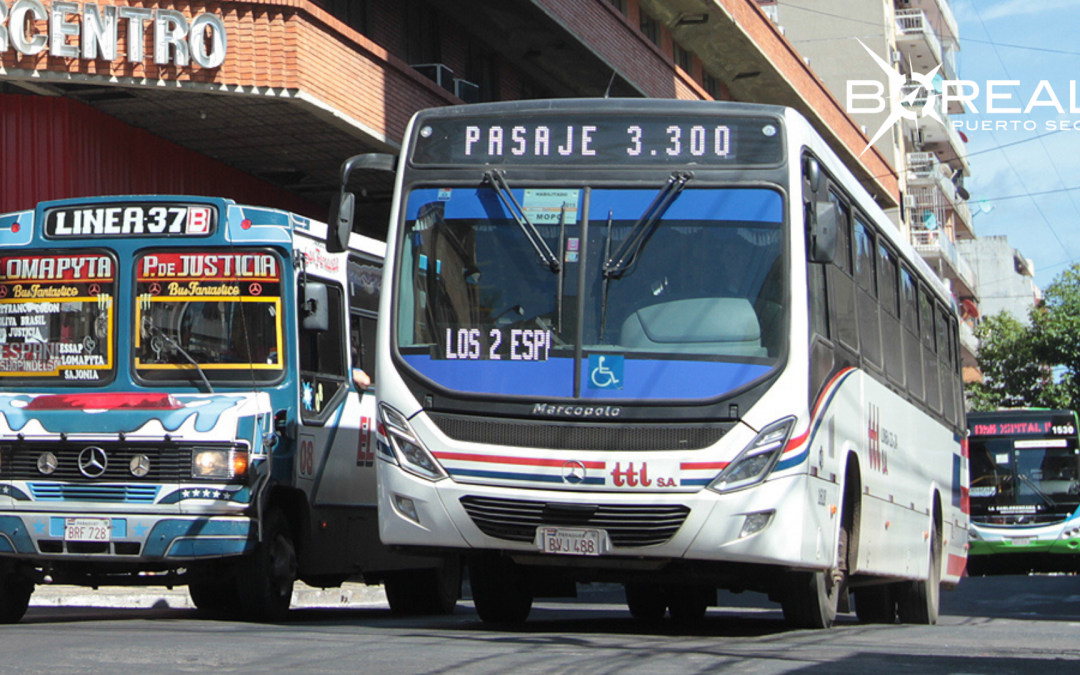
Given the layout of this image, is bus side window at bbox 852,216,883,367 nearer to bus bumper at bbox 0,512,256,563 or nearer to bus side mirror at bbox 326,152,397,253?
bus side mirror at bbox 326,152,397,253

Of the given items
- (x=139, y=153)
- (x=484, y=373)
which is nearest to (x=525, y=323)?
(x=484, y=373)

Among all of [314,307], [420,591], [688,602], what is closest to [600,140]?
[314,307]

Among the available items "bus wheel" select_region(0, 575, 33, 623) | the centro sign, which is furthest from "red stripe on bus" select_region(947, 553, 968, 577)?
the centro sign

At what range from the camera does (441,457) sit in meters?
9.78

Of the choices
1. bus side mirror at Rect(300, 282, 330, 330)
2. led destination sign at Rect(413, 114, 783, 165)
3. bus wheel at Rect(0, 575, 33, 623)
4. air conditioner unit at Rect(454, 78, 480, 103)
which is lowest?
bus wheel at Rect(0, 575, 33, 623)

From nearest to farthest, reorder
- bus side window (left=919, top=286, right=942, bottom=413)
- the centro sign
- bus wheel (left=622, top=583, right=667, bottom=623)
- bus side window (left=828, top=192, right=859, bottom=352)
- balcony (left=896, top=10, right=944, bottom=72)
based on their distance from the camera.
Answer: bus side window (left=828, top=192, right=859, bottom=352), bus wheel (left=622, top=583, right=667, bottom=623), bus side window (left=919, top=286, right=942, bottom=413), the centro sign, balcony (left=896, top=10, right=944, bottom=72)

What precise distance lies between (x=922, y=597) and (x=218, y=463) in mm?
7286

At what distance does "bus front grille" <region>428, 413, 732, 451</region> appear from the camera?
31.2 ft

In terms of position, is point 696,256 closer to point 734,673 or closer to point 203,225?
point 734,673

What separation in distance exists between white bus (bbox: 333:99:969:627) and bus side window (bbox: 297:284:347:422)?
1.89m

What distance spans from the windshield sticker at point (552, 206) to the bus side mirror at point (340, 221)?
113 centimetres

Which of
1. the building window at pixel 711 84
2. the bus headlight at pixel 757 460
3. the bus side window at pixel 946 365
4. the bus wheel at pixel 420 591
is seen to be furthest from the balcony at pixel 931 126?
the bus headlight at pixel 757 460

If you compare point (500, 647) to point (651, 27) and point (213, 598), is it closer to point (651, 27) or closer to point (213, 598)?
point (213, 598)

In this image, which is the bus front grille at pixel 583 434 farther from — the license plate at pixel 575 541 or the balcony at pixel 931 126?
the balcony at pixel 931 126
